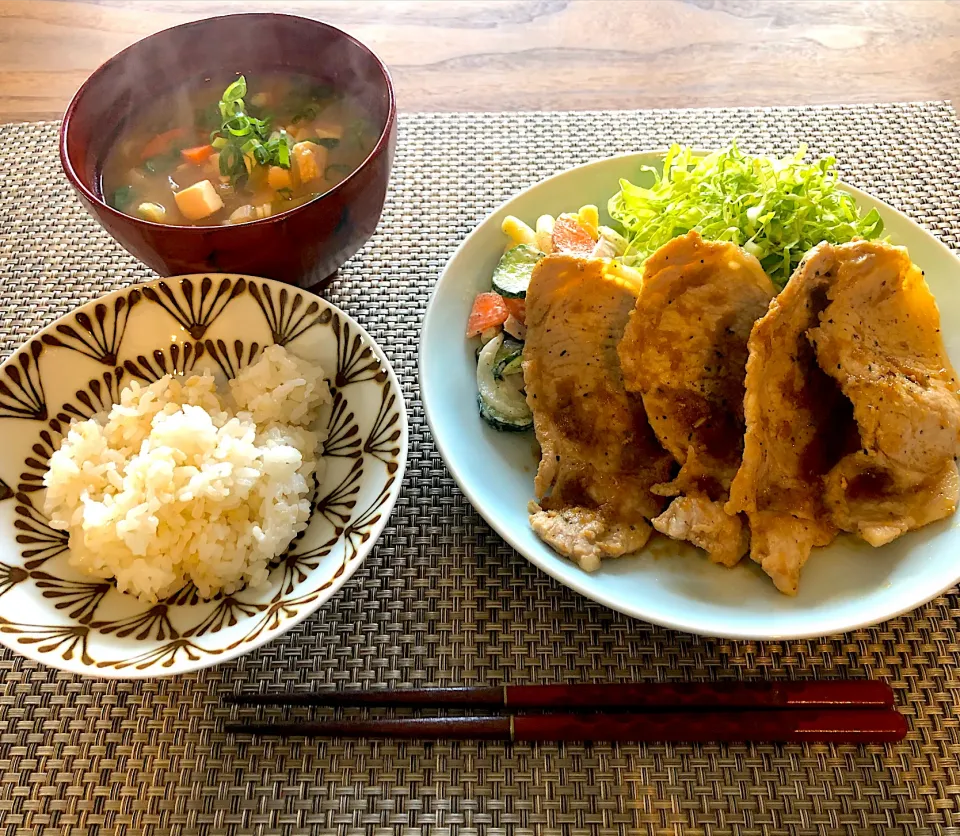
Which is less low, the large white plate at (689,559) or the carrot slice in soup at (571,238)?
the carrot slice in soup at (571,238)

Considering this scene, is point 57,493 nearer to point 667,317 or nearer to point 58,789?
point 58,789

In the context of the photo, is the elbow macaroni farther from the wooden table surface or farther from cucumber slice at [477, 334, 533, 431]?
the wooden table surface

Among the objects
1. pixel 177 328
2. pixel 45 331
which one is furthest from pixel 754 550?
pixel 45 331

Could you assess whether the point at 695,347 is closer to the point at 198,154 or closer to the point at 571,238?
the point at 571,238

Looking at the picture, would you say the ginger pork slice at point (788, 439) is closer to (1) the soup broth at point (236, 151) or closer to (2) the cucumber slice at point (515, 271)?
(2) the cucumber slice at point (515, 271)

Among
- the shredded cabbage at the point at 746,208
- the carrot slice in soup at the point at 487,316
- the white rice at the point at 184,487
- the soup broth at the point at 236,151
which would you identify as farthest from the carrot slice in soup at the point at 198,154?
the shredded cabbage at the point at 746,208

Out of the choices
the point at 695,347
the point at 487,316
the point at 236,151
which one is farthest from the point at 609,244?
the point at 236,151
